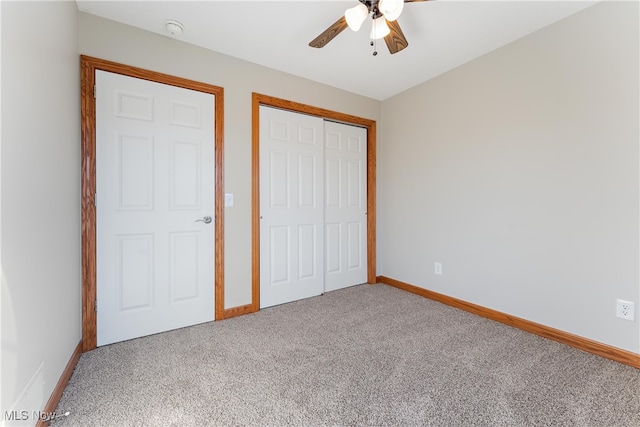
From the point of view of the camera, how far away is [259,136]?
2.67m

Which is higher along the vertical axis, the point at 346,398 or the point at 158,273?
the point at 158,273

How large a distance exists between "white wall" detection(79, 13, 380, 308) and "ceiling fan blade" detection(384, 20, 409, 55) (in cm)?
120

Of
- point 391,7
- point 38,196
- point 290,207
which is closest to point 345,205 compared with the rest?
point 290,207

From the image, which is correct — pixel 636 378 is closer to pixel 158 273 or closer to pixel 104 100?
pixel 158 273

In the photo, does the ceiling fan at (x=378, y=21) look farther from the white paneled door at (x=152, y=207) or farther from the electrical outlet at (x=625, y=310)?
the electrical outlet at (x=625, y=310)

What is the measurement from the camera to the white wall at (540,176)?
1.78 metres

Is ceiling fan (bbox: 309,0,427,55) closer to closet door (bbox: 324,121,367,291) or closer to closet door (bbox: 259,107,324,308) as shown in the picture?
closet door (bbox: 259,107,324,308)

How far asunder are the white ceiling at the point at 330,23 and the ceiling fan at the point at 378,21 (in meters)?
0.21

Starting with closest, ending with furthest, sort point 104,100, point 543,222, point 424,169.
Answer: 1. point 104,100
2. point 543,222
3. point 424,169

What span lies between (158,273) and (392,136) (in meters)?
2.83

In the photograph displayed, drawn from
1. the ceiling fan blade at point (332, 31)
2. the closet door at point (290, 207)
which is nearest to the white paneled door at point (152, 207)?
the closet door at point (290, 207)

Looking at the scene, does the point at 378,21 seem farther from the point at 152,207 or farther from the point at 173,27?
the point at 152,207

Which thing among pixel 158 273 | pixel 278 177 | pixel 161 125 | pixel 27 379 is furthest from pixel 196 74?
pixel 27 379

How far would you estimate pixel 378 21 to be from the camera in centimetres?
173
